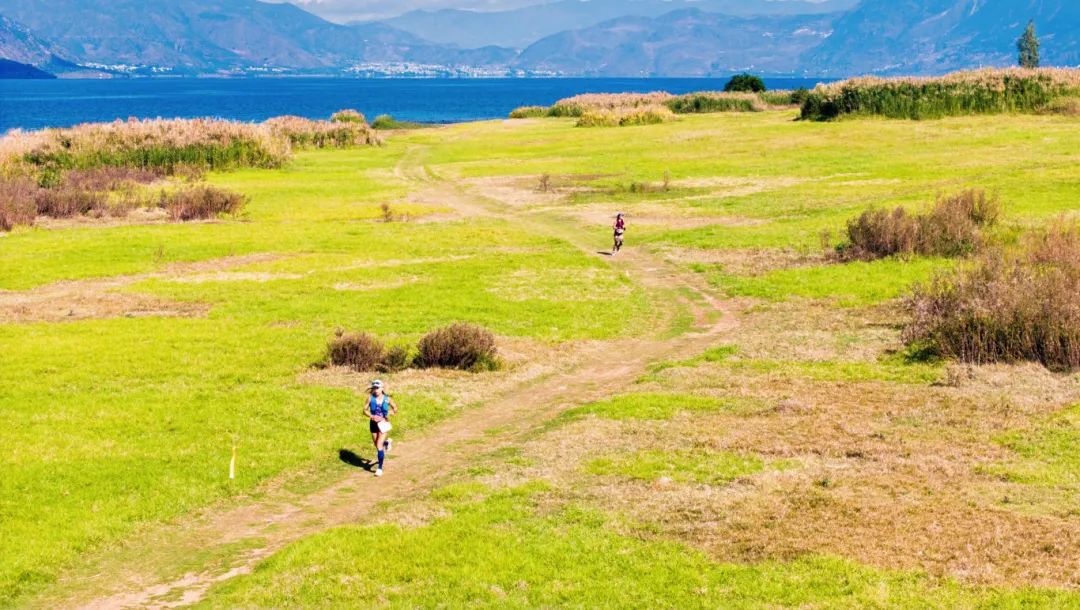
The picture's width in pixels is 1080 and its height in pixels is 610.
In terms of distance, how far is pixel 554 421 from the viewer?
24.2m

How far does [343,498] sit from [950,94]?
8486cm

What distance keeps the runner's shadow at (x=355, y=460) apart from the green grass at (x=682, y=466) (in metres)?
4.40

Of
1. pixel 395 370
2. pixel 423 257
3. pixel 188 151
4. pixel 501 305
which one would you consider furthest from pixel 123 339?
pixel 188 151

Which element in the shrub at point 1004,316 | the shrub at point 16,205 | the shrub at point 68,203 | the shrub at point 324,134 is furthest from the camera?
the shrub at point 324,134

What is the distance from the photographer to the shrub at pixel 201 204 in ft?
189

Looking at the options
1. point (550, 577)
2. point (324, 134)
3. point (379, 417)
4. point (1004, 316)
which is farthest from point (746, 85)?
point (550, 577)

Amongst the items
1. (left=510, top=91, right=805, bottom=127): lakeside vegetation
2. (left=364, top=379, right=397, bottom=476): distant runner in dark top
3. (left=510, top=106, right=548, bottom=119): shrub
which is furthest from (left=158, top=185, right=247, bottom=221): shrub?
(left=510, top=106, right=548, bottom=119): shrub

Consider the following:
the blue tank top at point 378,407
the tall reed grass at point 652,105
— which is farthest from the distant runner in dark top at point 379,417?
the tall reed grass at point 652,105

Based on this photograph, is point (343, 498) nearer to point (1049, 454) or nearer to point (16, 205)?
point (1049, 454)

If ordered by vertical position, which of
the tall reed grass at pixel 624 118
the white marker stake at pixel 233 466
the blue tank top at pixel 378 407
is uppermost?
the tall reed grass at pixel 624 118

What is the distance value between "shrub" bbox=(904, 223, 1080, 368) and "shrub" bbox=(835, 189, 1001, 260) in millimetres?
10339

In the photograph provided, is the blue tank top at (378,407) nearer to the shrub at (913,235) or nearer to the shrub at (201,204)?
the shrub at (913,235)

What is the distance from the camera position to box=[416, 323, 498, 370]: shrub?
28391mm

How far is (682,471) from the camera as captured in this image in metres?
19.9
